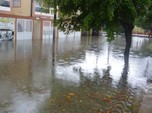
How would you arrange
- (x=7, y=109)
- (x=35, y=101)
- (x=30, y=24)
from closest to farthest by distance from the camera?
(x=7, y=109) < (x=35, y=101) < (x=30, y=24)

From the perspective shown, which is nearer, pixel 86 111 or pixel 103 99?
pixel 86 111

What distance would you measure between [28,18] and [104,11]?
22968 mm

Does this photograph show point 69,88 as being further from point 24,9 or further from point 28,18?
point 24,9

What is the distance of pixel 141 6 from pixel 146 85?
313 cm

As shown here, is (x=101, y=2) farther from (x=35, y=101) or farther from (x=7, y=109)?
(x=7, y=109)

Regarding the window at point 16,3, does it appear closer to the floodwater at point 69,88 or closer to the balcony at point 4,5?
the balcony at point 4,5

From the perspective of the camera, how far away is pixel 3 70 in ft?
37.6

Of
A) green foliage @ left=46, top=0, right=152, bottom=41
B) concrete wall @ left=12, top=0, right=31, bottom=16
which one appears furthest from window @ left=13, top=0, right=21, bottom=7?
green foliage @ left=46, top=0, right=152, bottom=41

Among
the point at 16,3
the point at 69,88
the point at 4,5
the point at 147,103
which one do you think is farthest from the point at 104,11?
the point at 16,3

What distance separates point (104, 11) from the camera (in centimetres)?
854

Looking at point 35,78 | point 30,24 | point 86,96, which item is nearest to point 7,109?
point 86,96

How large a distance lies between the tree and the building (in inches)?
747

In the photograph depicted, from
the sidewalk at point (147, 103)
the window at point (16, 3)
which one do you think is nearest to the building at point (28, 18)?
the window at point (16, 3)

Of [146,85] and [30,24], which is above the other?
[30,24]
